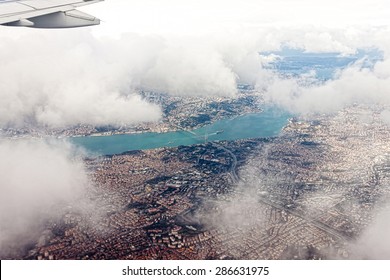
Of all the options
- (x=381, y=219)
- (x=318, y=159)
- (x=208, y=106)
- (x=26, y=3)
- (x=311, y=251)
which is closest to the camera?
(x=26, y=3)

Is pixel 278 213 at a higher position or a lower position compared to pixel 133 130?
higher

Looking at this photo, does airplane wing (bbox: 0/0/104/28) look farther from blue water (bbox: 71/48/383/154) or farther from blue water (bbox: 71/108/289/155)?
blue water (bbox: 71/48/383/154)

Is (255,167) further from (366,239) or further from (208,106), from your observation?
(208,106)

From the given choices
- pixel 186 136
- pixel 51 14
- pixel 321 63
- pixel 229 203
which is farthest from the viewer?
pixel 321 63

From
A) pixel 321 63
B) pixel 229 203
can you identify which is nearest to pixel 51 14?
pixel 229 203

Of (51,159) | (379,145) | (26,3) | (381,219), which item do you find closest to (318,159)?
(379,145)

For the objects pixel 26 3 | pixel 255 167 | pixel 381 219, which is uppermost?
pixel 26 3

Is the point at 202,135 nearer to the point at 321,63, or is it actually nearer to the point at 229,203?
the point at 229,203

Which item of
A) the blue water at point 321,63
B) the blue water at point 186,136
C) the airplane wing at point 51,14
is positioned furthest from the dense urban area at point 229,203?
the blue water at point 321,63
